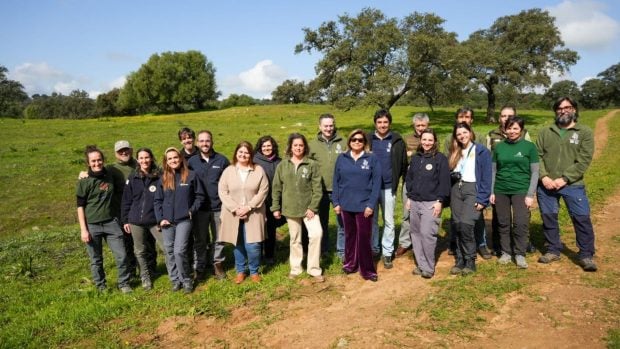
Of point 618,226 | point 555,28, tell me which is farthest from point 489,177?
point 555,28

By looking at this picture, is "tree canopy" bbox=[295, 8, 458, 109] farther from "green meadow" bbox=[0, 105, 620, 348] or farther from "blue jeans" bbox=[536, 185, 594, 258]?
"blue jeans" bbox=[536, 185, 594, 258]

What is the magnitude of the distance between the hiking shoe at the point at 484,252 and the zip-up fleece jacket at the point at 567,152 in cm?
152

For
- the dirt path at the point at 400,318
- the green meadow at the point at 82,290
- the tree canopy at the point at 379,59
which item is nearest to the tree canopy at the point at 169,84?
the tree canopy at the point at 379,59

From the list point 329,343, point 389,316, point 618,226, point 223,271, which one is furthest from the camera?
point 618,226

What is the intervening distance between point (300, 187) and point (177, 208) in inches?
76.5

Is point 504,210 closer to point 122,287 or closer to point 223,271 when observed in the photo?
point 223,271

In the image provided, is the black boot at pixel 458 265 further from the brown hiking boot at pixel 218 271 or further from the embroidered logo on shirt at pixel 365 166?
the brown hiking boot at pixel 218 271

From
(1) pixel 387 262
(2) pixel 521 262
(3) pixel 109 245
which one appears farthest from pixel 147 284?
(2) pixel 521 262

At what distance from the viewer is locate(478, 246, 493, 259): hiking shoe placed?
21.9 feet

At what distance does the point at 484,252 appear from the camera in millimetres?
6773

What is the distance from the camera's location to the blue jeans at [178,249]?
6180 millimetres

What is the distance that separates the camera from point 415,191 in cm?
612

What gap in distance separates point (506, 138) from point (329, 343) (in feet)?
13.9

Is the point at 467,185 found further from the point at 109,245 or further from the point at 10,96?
the point at 10,96
